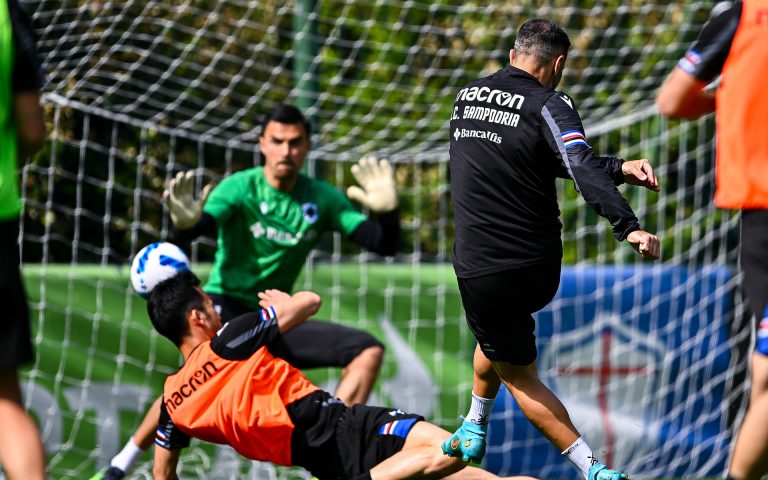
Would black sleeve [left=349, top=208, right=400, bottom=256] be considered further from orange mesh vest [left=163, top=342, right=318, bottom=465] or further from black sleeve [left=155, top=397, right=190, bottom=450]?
black sleeve [left=155, top=397, right=190, bottom=450]

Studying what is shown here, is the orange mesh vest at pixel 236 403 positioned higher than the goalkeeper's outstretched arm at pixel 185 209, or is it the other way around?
the goalkeeper's outstretched arm at pixel 185 209

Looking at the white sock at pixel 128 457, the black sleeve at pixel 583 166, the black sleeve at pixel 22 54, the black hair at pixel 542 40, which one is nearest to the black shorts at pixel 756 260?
the black sleeve at pixel 583 166

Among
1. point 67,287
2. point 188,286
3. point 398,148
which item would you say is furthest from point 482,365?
point 398,148

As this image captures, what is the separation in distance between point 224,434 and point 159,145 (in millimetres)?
4854

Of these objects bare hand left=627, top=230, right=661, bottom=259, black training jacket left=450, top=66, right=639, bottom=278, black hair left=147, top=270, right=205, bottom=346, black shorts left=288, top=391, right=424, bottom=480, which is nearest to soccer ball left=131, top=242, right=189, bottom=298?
black hair left=147, top=270, right=205, bottom=346

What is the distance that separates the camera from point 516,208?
175 inches

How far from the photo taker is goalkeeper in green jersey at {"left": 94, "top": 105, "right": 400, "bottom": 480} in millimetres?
6289

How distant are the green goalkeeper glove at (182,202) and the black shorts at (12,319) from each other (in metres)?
2.64

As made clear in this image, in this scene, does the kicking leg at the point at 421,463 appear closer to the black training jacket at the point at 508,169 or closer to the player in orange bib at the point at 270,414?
the player in orange bib at the point at 270,414

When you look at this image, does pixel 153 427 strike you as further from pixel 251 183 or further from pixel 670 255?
pixel 670 255

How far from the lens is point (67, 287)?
718 centimetres

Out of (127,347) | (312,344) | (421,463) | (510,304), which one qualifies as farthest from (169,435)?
(127,347)

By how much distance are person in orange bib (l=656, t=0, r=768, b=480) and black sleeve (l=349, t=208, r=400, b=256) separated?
2.83m

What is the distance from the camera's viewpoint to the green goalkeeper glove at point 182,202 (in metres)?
6.05
